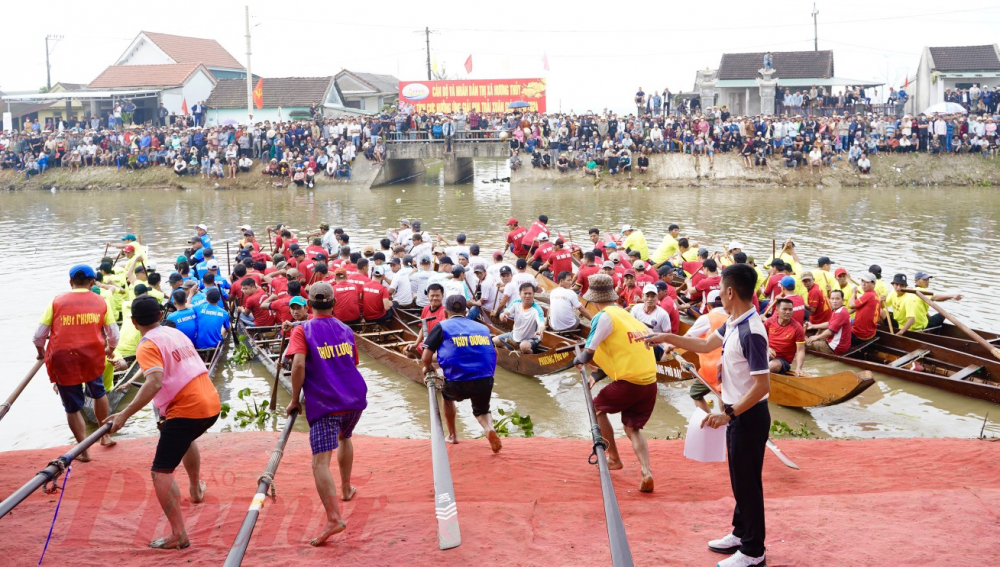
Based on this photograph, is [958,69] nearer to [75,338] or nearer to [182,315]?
[182,315]

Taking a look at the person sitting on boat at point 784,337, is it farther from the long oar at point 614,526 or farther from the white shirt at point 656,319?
the long oar at point 614,526

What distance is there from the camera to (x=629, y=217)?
27859 mm

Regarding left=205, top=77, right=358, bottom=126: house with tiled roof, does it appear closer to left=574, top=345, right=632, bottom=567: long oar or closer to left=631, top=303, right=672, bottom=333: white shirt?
left=631, top=303, right=672, bottom=333: white shirt

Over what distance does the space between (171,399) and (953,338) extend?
10.3 metres

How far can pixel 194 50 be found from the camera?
5638 cm

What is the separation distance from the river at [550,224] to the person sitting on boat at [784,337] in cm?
61

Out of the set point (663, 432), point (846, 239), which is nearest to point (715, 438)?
point (663, 432)

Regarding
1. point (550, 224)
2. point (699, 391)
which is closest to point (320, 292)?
point (699, 391)

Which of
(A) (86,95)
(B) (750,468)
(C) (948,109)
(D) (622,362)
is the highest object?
(A) (86,95)

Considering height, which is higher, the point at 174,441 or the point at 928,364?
the point at 174,441

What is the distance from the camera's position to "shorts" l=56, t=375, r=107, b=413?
766 centimetres

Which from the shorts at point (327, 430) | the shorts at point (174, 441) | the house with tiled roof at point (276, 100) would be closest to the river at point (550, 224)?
the shorts at point (327, 430)

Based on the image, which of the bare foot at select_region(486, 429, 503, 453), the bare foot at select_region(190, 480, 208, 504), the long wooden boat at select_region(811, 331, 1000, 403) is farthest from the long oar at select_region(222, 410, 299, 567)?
the long wooden boat at select_region(811, 331, 1000, 403)

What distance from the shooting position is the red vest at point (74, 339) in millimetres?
7508
